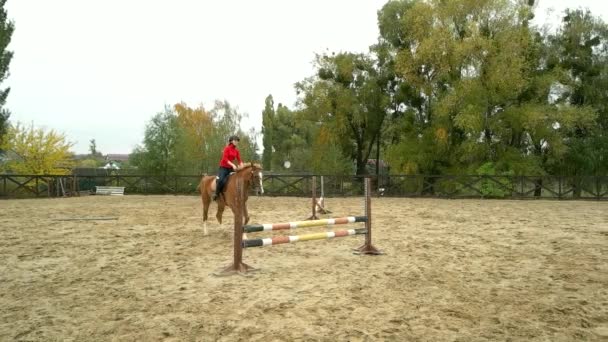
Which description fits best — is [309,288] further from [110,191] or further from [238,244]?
[110,191]

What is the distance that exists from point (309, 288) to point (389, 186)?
22.9 metres

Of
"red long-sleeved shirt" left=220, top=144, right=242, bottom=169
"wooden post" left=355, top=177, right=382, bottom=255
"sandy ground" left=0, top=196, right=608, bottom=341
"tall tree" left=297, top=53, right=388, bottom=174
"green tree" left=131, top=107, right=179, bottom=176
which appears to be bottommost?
"sandy ground" left=0, top=196, right=608, bottom=341

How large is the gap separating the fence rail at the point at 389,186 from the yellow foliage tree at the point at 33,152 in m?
2.61

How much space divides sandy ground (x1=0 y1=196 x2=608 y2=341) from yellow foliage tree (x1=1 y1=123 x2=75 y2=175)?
23.2 metres

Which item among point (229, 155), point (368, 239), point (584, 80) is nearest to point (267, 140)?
point (584, 80)

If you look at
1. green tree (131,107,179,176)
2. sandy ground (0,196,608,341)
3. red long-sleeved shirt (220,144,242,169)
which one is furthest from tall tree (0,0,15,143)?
red long-sleeved shirt (220,144,242,169)

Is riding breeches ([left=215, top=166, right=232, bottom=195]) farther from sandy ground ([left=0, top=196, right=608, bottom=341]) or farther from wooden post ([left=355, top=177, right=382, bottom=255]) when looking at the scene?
wooden post ([left=355, top=177, right=382, bottom=255])

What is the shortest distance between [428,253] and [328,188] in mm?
19244

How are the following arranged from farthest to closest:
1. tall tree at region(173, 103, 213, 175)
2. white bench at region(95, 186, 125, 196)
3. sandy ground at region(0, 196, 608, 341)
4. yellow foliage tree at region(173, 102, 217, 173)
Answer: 1. yellow foliage tree at region(173, 102, 217, 173)
2. tall tree at region(173, 103, 213, 175)
3. white bench at region(95, 186, 125, 196)
4. sandy ground at region(0, 196, 608, 341)

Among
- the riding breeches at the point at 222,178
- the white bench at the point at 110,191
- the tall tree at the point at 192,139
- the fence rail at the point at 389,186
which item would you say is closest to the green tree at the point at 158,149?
the tall tree at the point at 192,139

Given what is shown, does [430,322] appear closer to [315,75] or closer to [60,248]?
[60,248]

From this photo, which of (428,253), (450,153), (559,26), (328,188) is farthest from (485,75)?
(428,253)

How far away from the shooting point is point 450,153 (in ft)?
93.1

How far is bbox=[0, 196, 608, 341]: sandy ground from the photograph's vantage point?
4.51m
